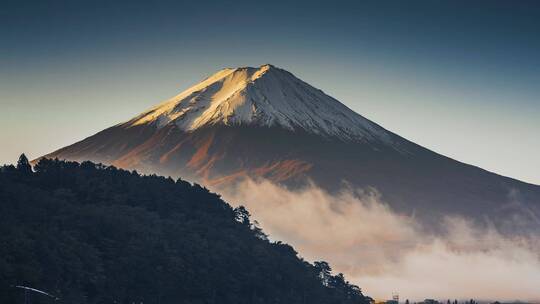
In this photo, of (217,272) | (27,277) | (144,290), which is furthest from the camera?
(217,272)

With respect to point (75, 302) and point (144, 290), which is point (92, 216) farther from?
point (75, 302)

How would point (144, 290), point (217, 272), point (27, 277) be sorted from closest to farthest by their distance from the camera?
point (27, 277), point (144, 290), point (217, 272)

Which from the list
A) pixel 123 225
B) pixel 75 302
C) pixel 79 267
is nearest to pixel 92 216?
pixel 123 225

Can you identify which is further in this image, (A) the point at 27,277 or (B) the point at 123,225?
(B) the point at 123,225

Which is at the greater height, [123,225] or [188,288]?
[123,225]

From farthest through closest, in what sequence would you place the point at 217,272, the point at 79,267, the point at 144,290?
1. the point at 217,272
2. the point at 144,290
3. the point at 79,267

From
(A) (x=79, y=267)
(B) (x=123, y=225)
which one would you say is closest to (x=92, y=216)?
(B) (x=123, y=225)

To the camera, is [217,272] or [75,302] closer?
[75,302]

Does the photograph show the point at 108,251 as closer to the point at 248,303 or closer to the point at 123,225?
the point at 123,225

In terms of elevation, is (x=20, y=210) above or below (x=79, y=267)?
above
